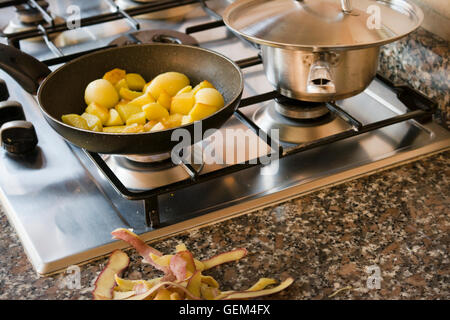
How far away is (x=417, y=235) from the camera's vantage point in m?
0.73

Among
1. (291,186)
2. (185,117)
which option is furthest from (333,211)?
(185,117)

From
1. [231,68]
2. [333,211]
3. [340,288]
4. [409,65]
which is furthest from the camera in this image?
[409,65]

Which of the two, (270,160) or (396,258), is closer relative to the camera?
(396,258)

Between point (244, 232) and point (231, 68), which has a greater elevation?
point (231, 68)

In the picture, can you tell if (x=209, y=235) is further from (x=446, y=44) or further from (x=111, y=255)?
(x=446, y=44)

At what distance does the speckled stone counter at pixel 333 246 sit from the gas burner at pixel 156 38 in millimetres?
463

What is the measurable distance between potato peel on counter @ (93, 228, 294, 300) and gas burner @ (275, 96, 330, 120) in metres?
0.29

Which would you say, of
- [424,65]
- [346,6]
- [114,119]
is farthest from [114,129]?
[424,65]

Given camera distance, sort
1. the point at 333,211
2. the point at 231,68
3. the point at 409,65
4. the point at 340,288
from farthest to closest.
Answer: the point at 409,65, the point at 231,68, the point at 333,211, the point at 340,288

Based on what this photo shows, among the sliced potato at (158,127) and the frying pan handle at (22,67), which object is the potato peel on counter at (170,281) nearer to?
the sliced potato at (158,127)

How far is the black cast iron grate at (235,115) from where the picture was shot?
0.74m

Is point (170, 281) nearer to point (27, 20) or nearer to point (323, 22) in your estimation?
point (323, 22)

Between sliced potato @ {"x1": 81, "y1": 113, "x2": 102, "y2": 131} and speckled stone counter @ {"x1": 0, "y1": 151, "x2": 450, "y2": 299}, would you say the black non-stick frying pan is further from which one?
speckled stone counter @ {"x1": 0, "y1": 151, "x2": 450, "y2": 299}

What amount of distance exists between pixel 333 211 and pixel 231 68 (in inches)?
Answer: 10.0
